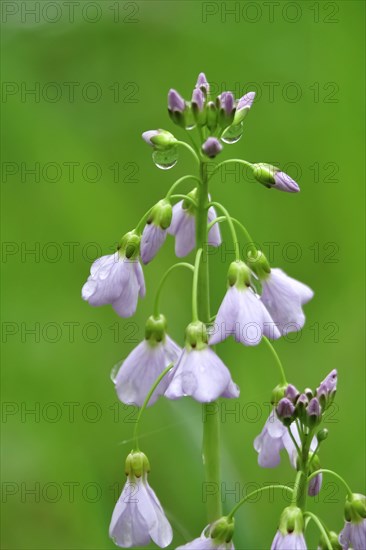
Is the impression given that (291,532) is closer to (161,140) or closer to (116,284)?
(116,284)

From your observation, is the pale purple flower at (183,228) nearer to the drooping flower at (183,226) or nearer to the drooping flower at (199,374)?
the drooping flower at (183,226)

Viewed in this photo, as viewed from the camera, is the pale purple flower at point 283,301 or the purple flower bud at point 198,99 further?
the pale purple flower at point 283,301

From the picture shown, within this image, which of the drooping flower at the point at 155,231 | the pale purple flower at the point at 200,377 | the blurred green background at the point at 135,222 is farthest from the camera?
the blurred green background at the point at 135,222

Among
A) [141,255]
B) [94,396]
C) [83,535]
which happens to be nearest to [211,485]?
[141,255]

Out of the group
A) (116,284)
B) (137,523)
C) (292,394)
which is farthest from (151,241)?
(137,523)

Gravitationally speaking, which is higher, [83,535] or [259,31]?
[259,31]

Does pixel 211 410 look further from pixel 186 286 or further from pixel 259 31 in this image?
pixel 259 31

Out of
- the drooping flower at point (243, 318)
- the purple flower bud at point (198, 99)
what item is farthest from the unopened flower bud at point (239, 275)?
the purple flower bud at point (198, 99)
